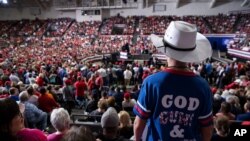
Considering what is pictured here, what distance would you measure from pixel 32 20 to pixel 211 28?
77.0ft

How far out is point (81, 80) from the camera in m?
10.7

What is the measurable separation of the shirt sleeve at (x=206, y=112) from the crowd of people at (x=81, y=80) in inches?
11.7

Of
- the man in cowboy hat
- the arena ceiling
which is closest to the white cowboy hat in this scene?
the man in cowboy hat

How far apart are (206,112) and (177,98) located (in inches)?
10.2

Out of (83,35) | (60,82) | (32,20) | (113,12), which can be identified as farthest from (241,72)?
(32,20)

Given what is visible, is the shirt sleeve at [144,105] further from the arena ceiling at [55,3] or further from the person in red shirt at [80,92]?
the arena ceiling at [55,3]

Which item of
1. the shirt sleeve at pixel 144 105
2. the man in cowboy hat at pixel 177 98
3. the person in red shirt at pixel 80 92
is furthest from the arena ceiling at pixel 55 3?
the shirt sleeve at pixel 144 105

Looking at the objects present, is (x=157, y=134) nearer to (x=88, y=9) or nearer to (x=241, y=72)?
(x=241, y=72)

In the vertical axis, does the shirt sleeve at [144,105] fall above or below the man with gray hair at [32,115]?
above

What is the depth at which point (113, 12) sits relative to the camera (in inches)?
1500

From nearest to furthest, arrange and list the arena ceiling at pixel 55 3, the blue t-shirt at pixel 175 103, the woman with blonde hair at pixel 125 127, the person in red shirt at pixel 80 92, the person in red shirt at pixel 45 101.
A: the blue t-shirt at pixel 175 103 → the woman with blonde hair at pixel 125 127 → the person in red shirt at pixel 45 101 → the person in red shirt at pixel 80 92 → the arena ceiling at pixel 55 3

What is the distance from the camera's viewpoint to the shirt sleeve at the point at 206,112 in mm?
2383

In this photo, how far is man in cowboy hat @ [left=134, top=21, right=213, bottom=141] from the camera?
7.73 feet

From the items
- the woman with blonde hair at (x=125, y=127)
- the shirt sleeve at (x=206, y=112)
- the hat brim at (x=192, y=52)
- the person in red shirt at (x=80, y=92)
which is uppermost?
the hat brim at (x=192, y=52)
